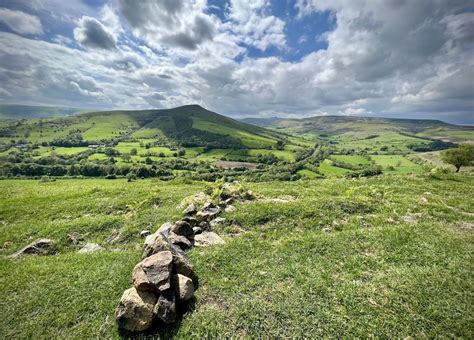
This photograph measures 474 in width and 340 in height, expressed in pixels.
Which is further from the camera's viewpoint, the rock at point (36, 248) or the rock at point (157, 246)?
the rock at point (36, 248)

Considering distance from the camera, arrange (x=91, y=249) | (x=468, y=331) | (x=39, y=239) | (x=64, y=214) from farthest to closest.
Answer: (x=64, y=214) < (x=39, y=239) < (x=91, y=249) < (x=468, y=331)

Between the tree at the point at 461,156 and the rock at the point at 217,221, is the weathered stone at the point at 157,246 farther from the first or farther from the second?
the tree at the point at 461,156

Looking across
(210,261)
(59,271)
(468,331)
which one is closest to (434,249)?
(468,331)

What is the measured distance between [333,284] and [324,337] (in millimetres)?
2744

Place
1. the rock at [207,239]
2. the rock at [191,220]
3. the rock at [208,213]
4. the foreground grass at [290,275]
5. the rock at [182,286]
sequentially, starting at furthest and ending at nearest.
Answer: the rock at [208,213], the rock at [191,220], the rock at [207,239], the rock at [182,286], the foreground grass at [290,275]

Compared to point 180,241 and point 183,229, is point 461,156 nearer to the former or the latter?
point 183,229

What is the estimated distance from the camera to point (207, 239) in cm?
1475

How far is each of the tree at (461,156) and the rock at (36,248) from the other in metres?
63.6

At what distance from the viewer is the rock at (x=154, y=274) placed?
8914 millimetres

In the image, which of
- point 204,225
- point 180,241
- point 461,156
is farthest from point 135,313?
point 461,156

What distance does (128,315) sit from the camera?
8.59 meters

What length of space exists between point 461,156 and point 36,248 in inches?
2539

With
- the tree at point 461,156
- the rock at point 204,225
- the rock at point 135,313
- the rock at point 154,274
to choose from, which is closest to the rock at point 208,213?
the rock at point 204,225

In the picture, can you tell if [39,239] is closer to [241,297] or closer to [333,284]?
[241,297]
